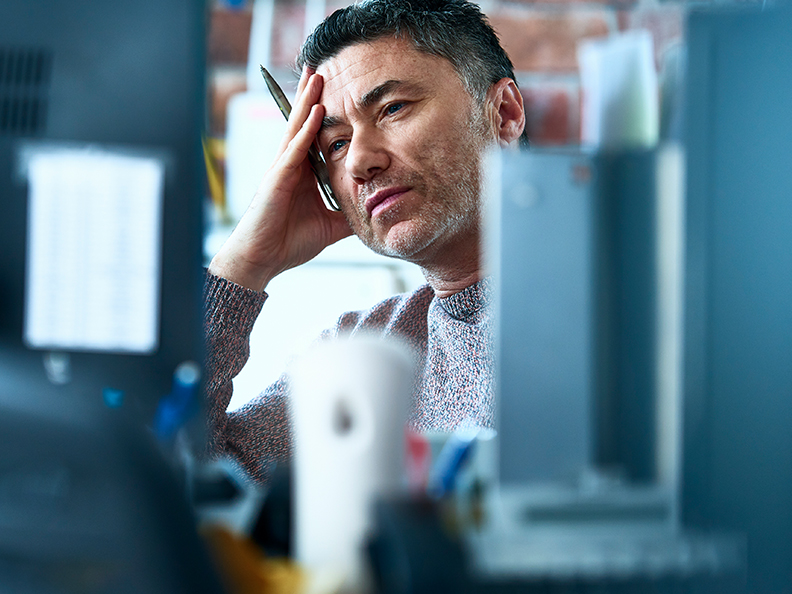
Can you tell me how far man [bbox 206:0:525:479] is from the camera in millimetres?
1147

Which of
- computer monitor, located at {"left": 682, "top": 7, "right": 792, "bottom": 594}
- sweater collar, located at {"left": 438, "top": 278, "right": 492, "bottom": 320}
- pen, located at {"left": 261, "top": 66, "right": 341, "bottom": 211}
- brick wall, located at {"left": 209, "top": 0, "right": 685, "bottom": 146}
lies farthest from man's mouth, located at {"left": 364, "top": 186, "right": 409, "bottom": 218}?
computer monitor, located at {"left": 682, "top": 7, "right": 792, "bottom": 594}

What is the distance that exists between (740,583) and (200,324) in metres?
0.36

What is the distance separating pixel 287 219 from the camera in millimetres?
1221

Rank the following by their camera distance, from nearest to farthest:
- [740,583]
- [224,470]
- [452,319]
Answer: [740,583]
[224,470]
[452,319]

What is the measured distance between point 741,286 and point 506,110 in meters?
1.01

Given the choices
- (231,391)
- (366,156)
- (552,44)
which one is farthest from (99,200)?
(552,44)

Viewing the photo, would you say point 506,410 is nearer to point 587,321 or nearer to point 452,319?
point 587,321

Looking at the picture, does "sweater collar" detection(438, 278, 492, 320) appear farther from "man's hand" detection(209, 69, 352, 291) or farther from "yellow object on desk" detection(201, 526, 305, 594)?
"yellow object on desk" detection(201, 526, 305, 594)

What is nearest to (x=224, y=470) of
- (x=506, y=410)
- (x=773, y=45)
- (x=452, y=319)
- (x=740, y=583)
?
(x=506, y=410)

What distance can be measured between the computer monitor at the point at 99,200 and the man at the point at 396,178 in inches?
25.2

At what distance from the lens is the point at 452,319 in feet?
4.09

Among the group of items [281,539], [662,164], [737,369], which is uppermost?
[662,164]

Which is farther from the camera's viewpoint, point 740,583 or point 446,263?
point 446,263

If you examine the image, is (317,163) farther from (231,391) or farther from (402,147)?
(231,391)
